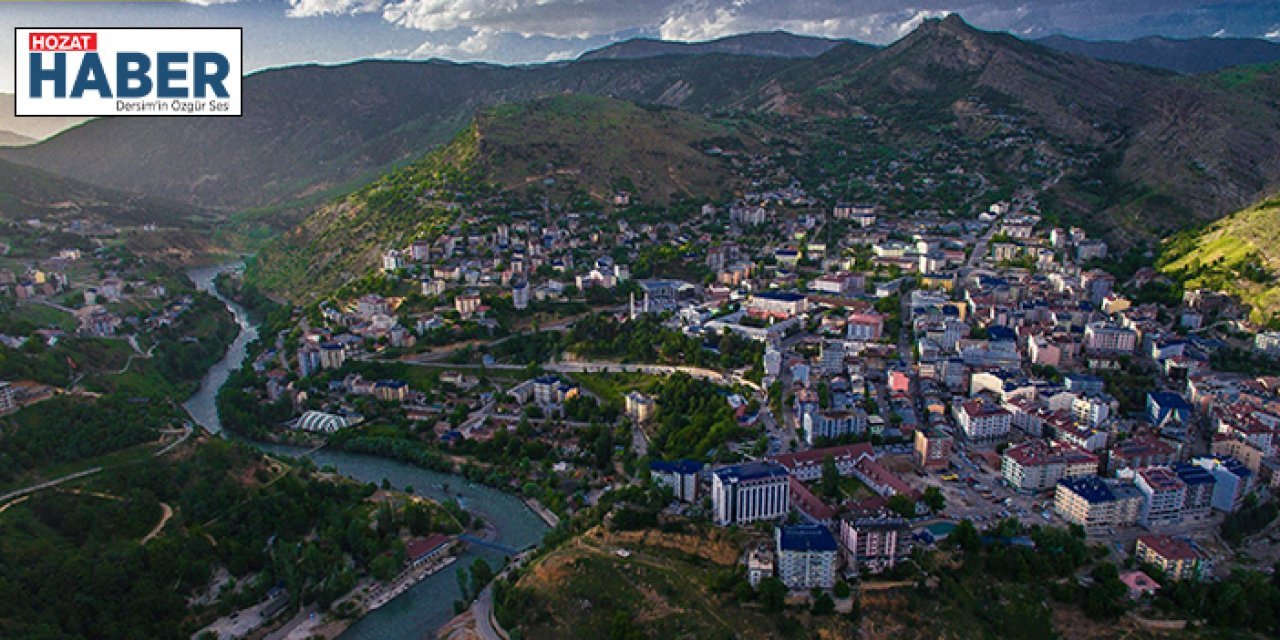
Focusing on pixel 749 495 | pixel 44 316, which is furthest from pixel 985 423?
pixel 44 316

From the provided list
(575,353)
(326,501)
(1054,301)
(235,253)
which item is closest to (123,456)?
(326,501)

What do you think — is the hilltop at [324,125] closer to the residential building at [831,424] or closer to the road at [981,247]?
the road at [981,247]

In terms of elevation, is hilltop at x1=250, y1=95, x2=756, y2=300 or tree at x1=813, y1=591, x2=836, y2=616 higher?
hilltop at x1=250, y1=95, x2=756, y2=300

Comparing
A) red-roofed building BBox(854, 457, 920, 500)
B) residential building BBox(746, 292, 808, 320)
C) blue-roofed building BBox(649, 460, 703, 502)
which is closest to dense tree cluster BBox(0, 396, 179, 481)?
blue-roofed building BBox(649, 460, 703, 502)

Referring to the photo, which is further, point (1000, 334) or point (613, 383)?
point (613, 383)

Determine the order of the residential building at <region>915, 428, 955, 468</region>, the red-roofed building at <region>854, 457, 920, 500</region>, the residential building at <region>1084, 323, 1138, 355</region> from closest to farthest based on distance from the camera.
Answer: the red-roofed building at <region>854, 457, 920, 500</region>, the residential building at <region>915, 428, 955, 468</region>, the residential building at <region>1084, 323, 1138, 355</region>

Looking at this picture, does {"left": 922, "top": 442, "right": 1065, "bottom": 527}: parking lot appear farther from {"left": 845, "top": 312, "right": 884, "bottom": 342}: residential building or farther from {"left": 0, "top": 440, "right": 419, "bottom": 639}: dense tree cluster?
{"left": 0, "top": 440, "right": 419, "bottom": 639}: dense tree cluster

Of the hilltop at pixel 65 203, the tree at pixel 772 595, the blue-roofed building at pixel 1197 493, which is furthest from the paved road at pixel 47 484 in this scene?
the hilltop at pixel 65 203

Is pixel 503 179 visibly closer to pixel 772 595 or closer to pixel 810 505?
pixel 810 505
